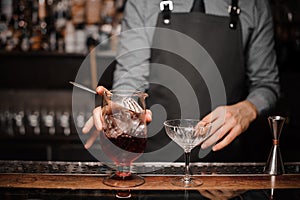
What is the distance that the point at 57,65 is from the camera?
12.1ft

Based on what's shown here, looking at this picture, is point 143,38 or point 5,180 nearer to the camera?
point 5,180

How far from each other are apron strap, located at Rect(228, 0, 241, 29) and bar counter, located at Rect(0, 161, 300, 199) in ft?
3.05

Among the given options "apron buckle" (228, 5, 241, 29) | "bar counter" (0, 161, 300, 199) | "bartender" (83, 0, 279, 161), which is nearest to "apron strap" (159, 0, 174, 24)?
"bartender" (83, 0, 279, 161)

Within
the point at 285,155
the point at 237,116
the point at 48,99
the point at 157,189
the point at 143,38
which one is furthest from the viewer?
the point at 48,99

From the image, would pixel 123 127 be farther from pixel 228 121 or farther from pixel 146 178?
pixel 228 121

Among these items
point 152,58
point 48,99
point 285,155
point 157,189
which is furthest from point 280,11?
point 157,189

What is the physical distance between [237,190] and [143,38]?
1153mm

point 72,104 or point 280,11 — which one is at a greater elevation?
point 280,11

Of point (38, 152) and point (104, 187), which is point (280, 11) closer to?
point (38, 152)

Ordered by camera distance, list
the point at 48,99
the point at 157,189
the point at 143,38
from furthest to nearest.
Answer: the point at 48,99, the point at 143,38, the point at 157,189

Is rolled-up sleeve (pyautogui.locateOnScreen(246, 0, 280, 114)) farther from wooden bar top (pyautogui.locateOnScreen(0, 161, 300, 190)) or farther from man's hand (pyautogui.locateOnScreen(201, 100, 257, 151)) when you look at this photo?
wooden bar top (pyautogui.locateOnScreen(0, 161, 300, 190))

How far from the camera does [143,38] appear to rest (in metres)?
2.49

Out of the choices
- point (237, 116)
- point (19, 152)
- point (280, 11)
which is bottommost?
point (19, 152)

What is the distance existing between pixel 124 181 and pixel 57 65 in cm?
223
